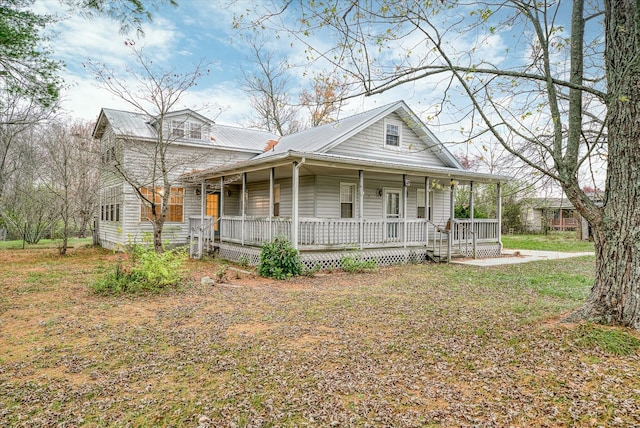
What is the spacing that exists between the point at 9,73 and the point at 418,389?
831 centimetres

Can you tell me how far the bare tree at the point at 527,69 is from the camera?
463cm

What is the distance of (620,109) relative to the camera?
4723 mm

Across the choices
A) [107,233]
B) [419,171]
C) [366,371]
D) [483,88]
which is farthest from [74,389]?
[107,233]

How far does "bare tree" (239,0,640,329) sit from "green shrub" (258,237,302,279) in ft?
19.9

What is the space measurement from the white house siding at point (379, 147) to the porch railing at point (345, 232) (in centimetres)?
294

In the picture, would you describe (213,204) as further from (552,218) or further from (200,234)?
(552,218)

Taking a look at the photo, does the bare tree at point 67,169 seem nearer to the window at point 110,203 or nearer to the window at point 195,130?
the window at point 110,203

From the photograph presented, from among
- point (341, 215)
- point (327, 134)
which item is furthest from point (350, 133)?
point (341, 215)

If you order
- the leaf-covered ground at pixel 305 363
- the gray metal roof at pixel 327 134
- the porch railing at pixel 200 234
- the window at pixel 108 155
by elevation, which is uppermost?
the gray metal roof at pixel 327 134

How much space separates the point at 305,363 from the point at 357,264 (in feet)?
23.6

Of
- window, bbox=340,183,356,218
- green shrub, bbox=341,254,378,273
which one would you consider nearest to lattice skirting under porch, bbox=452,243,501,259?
window, bbox=340,183,356,218

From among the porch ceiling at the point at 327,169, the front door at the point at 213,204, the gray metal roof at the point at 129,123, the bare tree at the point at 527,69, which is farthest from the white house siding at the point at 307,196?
the bare tree at the point at 527,69

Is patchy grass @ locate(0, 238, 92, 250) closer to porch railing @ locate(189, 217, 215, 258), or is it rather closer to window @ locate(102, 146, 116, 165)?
window @ locate(102, 146, 116, 165)

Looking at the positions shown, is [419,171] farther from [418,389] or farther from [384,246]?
[418,389]
